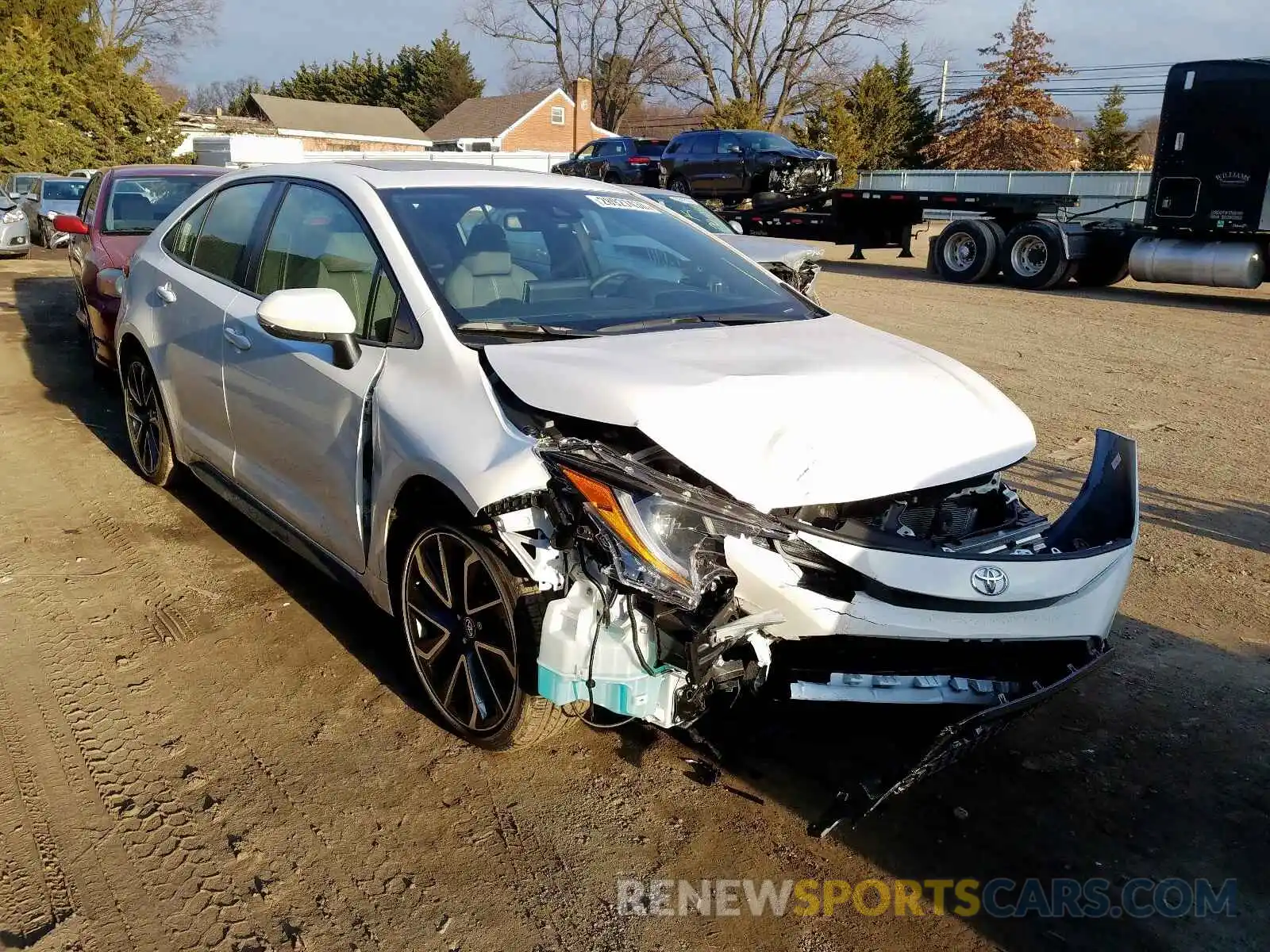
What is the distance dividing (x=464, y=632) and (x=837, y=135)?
36.2 meters

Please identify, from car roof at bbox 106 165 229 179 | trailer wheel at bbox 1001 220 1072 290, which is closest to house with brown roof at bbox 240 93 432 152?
trailer wheel at bbox 1001 220 1072 290

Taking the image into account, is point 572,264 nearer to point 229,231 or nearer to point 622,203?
point 622,203

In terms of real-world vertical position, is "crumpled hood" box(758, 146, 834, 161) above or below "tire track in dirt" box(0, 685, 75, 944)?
above

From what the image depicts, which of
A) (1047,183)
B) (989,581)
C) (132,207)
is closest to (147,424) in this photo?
(132,207)

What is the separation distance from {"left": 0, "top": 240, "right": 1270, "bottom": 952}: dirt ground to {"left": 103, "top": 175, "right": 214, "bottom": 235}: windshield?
Answer: 504 centimetres

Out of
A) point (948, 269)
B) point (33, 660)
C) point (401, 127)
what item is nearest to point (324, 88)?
point (401, 127)

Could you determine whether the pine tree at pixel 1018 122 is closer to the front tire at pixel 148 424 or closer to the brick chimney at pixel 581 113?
the brick chimney at pixel 581 113

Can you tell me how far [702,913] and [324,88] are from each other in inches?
3513

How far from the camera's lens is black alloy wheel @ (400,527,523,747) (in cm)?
311

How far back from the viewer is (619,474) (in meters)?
2.74

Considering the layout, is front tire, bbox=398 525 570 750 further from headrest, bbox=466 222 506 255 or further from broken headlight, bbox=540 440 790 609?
headrest, bbox=466 222 506 255

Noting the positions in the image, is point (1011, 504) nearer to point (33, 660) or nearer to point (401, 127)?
point (33, 660)

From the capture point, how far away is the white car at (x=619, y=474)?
2762 millimetres

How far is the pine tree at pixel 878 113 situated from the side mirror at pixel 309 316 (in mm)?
39528
